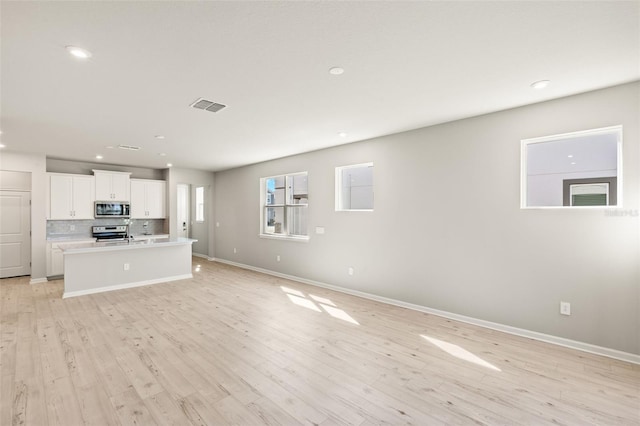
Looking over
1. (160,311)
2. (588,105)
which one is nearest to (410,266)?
(588,105)

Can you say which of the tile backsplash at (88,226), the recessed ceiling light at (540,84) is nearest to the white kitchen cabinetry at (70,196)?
the tile backsplash at (88,226)

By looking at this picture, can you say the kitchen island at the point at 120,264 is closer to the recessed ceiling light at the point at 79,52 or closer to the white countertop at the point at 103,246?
the white countertop at the point at 103,246

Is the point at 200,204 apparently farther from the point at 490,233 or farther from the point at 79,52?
the point at 490,233

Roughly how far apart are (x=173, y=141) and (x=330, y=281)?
12.3ft

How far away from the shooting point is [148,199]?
7598 mm

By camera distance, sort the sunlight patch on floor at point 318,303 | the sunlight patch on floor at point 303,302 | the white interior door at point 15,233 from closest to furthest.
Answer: the sunlight patch on floor at point 318,303 < the sunlight patch on floor at point 303,302 < the white interior door at point 15,233

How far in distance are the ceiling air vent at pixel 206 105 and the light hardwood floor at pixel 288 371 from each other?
266 centimetres

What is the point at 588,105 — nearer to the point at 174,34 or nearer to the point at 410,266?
the point at 410,266

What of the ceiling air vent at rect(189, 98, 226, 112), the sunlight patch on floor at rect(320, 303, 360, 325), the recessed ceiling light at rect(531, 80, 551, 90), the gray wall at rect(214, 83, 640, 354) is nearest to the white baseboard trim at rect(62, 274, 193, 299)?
the gray wall at rect(214, 83, 640, 354)

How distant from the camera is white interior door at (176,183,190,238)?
941 centimetres

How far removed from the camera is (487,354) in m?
2.91

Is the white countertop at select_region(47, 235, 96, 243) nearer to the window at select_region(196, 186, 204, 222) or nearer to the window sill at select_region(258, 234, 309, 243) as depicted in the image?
the window at select_region(196, 186, 204, 222)

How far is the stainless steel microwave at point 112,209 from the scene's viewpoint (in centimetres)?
675

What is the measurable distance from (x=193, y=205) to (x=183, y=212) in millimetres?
543
